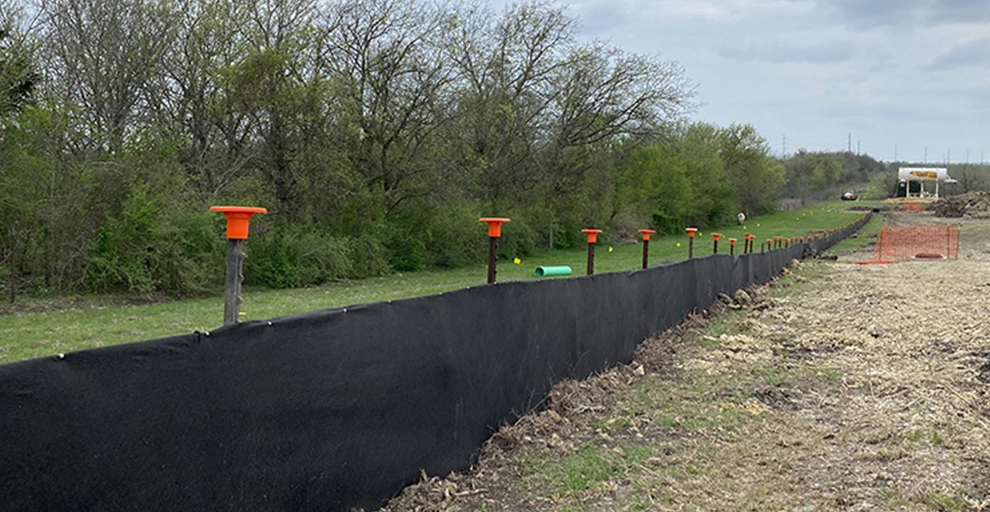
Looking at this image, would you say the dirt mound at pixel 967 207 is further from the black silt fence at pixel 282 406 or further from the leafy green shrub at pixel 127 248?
the black silt fence at pixel 282 406

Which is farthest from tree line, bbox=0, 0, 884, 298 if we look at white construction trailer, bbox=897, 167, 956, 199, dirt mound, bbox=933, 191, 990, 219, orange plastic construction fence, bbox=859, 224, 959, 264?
white construction trailer, bbox=897, 167, 956, 199

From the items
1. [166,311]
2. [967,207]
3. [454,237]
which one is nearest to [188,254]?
[166,311]

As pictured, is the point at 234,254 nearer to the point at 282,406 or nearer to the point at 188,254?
the point at 282,406

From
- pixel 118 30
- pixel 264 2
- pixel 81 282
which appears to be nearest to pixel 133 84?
pixel 118 30

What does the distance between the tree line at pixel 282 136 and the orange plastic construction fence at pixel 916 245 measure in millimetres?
10954

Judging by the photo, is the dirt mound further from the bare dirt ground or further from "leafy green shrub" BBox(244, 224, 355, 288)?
the bare dirt ground

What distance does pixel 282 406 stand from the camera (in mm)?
3686

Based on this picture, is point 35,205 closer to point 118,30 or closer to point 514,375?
point 118,30

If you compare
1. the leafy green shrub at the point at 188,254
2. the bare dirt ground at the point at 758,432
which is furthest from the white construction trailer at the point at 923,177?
the leafy green shrub at the point at 188,254

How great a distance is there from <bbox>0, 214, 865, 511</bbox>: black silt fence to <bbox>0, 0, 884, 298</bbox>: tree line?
11.5 m

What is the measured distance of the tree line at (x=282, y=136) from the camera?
51.6 ft

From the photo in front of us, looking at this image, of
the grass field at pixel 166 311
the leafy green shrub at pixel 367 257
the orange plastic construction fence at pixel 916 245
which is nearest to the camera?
the grass field at pixel 166 311

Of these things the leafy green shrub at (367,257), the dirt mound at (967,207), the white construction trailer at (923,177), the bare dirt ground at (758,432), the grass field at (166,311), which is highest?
the white construction trailer at (923,177)

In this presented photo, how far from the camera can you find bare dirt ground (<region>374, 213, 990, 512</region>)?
16.0ft
